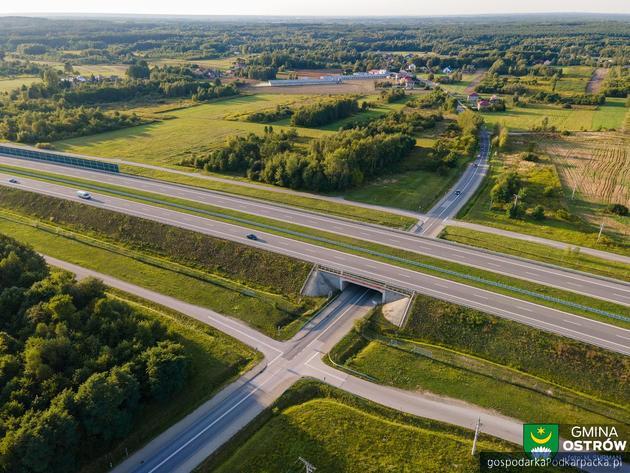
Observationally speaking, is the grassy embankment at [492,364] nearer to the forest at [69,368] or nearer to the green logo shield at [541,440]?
the green logo shield at [541,440]

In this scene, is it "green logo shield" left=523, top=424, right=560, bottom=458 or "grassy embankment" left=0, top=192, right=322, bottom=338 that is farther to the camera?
"grassy embankment" left=0, top=192, right=322, bottom=338

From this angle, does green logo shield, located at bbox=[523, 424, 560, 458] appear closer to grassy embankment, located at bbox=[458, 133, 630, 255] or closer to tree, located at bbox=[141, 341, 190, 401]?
tree, located at bbox=[141, 341, 190, 401]

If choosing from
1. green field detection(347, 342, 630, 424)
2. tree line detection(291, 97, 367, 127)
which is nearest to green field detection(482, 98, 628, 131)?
tree line detection(291, 97, 367, 127)

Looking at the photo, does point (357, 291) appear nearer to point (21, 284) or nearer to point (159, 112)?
point (21, 284)

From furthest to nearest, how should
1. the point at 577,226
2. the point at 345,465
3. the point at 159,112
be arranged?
1. the point at 159,112
2. the point at 577,226
3. the point at 345,465

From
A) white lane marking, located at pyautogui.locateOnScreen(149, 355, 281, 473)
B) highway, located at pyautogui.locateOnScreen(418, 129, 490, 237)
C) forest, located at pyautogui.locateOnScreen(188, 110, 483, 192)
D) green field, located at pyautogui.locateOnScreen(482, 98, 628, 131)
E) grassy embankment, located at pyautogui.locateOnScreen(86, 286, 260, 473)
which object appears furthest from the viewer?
green field, located at pyautogui.locateOnScreen(482, 98, 628, 131)

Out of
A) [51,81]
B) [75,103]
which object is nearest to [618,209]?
[75,103]

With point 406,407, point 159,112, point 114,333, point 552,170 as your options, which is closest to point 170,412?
point 114,333
